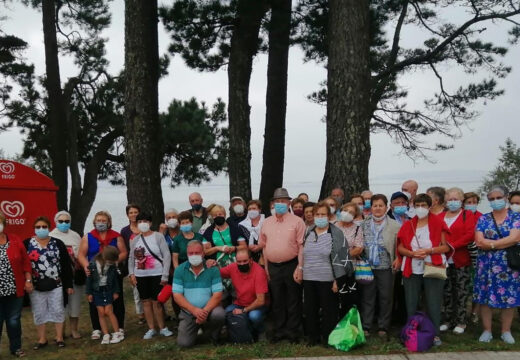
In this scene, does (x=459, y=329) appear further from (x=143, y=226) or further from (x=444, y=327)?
(x=143, y=226)

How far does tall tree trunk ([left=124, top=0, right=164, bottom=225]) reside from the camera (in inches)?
369

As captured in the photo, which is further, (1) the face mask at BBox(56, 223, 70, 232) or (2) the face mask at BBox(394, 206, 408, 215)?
(1) the face mask at BBox(56, 223, 70, 232)

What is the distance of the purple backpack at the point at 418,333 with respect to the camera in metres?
5.38

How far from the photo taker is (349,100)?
8078 mm

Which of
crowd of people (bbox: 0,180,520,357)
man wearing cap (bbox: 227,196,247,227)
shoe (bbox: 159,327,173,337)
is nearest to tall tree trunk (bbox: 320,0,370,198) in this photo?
crowd of people (bbox: 0,180,520,357)

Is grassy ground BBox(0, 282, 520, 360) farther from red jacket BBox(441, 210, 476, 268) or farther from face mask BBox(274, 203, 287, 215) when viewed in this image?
face mask BBox(274, 203, 287, 215)

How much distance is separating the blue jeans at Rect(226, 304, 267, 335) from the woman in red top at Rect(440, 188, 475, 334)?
7.31 feet

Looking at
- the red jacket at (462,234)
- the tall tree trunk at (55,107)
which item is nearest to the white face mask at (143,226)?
the red jacket at (462,234)

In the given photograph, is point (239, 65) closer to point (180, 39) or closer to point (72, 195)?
point (180, 39)

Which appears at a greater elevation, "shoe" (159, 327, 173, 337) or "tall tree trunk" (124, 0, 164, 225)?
"tall tree trunk" (124, 0, 164, 225)

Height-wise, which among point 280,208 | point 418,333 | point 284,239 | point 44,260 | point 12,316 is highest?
point 280,208

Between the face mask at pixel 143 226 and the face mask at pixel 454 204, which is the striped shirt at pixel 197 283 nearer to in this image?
the face mask at pixel 143 226

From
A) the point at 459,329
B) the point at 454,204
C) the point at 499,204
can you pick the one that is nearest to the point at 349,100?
the point at 454,204

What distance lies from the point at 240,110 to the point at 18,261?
663 cm
